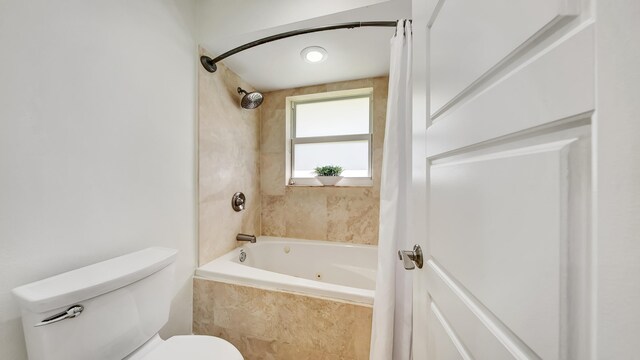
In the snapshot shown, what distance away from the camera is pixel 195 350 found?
0.89 meters

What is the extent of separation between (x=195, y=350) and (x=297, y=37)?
5.70ft

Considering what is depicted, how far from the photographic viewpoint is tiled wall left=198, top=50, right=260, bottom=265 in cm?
144

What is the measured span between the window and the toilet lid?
1.44 metres

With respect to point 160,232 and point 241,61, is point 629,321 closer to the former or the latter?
point 160,232

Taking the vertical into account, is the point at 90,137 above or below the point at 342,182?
above

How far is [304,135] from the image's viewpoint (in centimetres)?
222

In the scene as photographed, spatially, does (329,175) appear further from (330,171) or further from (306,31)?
(306,31)

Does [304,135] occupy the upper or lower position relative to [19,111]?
upper

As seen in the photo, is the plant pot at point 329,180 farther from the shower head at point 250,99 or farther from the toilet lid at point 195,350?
the toilet lid at point 195,350

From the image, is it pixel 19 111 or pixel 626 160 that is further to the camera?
pixel 19 111

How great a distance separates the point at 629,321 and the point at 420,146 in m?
0.61

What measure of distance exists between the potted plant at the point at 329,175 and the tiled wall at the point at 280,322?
1.01 m

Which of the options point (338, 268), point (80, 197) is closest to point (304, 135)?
point (338, 268)

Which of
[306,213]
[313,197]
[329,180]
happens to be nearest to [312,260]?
[306,213]
